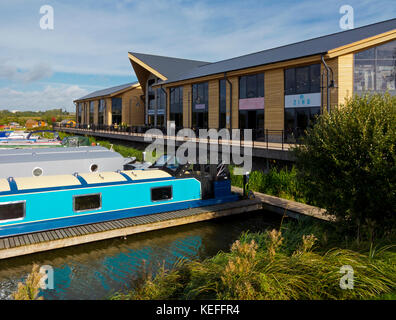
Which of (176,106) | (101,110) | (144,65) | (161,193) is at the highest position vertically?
(144,65)

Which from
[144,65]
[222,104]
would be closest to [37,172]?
[222,104]

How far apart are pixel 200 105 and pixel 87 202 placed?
22.1 meters

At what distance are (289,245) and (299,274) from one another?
6.96ft

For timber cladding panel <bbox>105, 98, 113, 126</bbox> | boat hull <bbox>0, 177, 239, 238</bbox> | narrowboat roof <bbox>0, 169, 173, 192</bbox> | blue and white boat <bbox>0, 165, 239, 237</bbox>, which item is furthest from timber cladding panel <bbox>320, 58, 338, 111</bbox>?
timber cladding panel <bbox>105, 98, 113, 126</bbox>

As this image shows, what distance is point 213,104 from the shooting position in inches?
1181

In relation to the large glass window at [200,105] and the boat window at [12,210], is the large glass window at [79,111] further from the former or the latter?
the boat window at [12,210]

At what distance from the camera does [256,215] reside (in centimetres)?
1329

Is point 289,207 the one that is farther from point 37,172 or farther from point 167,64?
point 167,64

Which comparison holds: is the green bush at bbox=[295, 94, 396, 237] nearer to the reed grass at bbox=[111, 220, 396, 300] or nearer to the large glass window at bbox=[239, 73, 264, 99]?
the reed grass at bbox=[111, 220, 396, 300]

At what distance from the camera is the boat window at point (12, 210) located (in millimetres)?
9625

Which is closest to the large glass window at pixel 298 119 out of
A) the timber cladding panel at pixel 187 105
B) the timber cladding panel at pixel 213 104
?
the timber cladding panel at pixel 213 104

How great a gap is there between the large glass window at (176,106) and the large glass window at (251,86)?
9598mm
